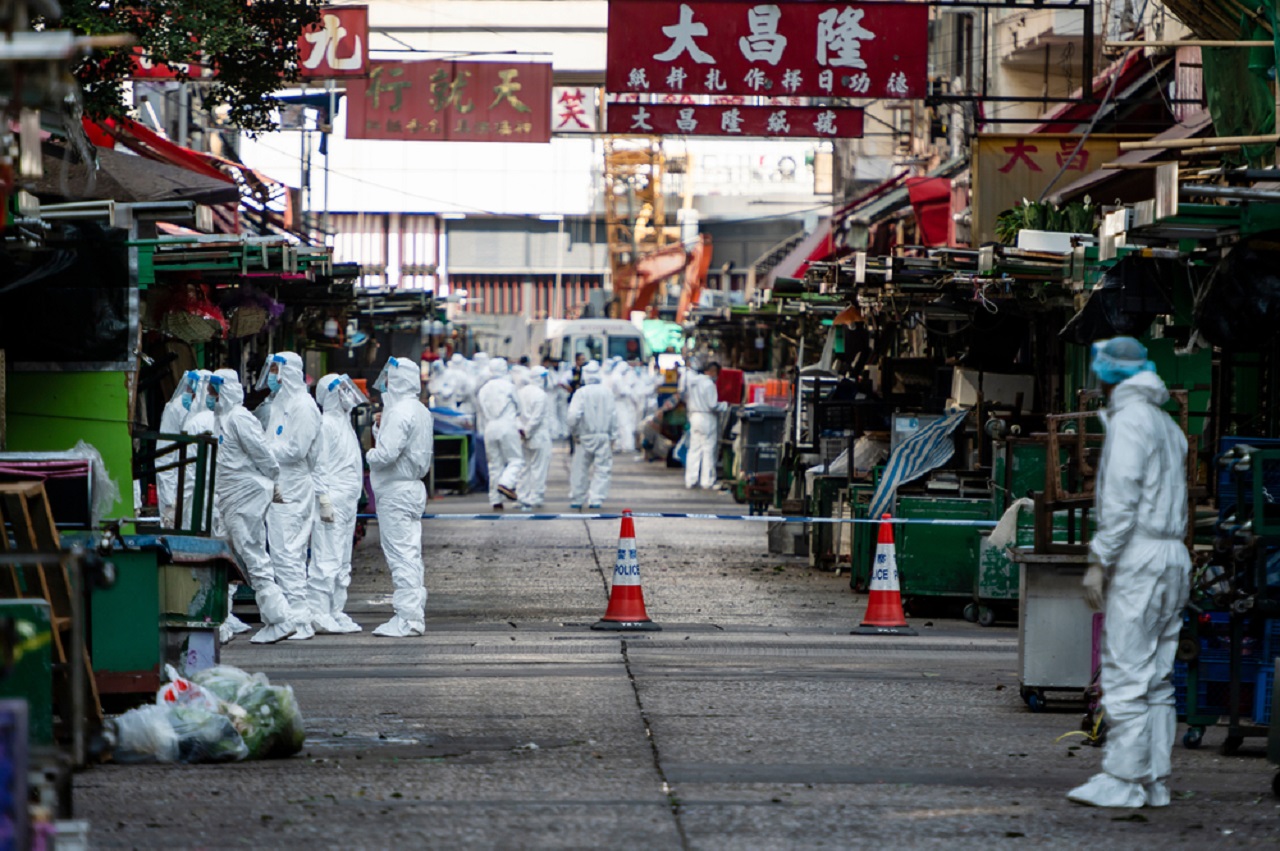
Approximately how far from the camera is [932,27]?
30750mm

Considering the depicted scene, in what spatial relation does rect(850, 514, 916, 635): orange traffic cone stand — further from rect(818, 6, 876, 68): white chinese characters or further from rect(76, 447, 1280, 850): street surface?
rect(818, 6, 876, 68): white chinese characters

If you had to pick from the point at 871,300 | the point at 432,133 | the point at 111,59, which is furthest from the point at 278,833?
the point at 432,133

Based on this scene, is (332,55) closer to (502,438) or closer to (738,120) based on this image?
(738,120)

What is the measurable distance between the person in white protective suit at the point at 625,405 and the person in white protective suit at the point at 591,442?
15957mm

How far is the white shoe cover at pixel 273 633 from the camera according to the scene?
12.8 m

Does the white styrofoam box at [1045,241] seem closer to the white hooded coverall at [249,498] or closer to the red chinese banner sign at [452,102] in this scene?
the white hooded coverall at [249,498]

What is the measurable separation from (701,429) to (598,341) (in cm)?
2353

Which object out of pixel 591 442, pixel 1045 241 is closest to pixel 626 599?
pixel 1045 241

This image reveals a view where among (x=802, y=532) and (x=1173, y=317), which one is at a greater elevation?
(x=1173, y=317)

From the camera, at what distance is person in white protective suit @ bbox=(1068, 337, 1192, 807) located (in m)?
7.45

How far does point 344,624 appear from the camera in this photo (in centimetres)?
1347

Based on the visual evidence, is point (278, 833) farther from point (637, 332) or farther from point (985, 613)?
point (637, 332)

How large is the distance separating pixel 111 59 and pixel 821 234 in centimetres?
2520

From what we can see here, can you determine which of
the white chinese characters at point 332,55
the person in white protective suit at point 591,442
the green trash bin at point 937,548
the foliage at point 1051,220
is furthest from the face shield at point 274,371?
the person in white protective suit at point 591,442
